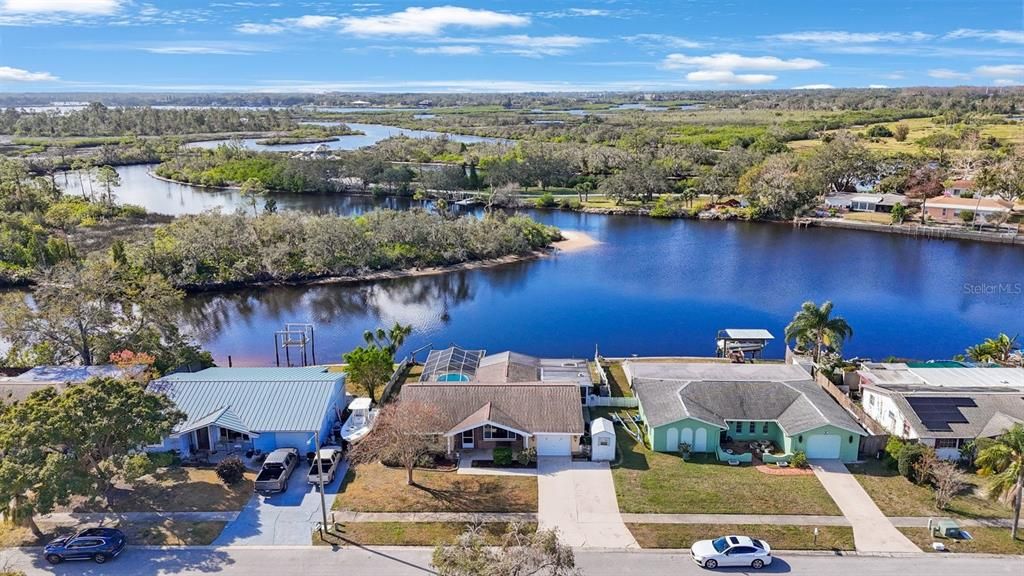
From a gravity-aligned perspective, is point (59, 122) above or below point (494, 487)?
above

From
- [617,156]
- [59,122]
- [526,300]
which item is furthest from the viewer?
[59,122]

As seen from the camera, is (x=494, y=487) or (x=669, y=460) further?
(x=669, y=460)

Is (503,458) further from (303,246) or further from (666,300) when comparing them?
(303,246)

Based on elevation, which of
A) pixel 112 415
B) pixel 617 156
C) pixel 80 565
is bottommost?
pixel 80 565

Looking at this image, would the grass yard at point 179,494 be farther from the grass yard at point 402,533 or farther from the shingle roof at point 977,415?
the shingle roof at point 977,415

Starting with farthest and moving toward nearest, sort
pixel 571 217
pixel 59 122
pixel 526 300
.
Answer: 1. pixel 59 122
2. pixel 571 217
3. pixel 526 300

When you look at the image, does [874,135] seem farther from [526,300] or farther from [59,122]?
[59,122]

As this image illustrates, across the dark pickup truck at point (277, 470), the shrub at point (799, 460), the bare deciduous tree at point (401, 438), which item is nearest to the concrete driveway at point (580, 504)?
the bare deciduous tree at point (401, 438)

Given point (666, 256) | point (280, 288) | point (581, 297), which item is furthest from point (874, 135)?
point (280, 288)
